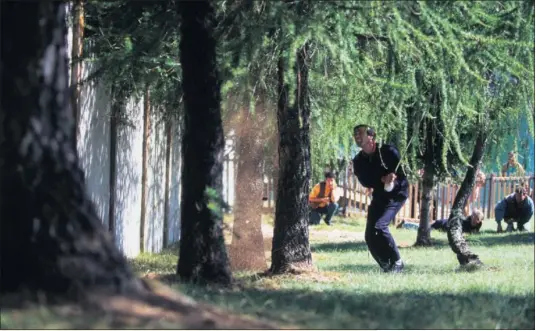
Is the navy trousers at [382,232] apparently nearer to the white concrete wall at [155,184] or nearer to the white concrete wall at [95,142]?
the white concrete wall at [95,142]

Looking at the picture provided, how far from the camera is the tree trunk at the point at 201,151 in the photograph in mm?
7285

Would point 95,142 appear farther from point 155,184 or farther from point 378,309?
point 378,309

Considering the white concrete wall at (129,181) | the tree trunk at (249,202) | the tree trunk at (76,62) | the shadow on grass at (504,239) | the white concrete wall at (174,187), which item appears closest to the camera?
the tree trunk at (76,62)

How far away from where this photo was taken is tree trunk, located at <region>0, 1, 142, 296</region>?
5301 mm

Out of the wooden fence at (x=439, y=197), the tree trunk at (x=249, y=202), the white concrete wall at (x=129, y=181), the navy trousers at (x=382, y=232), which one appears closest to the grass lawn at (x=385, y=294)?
→ the navy trousers at (x=382, y=232)

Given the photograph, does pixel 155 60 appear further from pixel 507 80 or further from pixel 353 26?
pixel 507 80

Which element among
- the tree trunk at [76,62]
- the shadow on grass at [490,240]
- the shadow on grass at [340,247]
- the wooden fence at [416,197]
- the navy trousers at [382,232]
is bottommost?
the shadow on grass at [340,247]

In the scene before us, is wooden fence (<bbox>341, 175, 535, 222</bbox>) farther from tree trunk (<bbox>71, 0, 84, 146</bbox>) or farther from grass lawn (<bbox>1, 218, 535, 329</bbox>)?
tree trunk (<bbox>71, 0, 84, 146</bbox>)

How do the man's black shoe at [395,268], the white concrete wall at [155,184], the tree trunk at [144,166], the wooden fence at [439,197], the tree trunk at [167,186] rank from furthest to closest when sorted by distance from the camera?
1. the wooden fence at [439,197]
2. the tree trunk at [167,186]
3. the white concrete wall at [155,184]
4. the tree trunk at [144,166]
5. the man's black shoe at [395,268]

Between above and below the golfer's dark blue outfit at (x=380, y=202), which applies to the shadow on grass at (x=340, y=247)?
below

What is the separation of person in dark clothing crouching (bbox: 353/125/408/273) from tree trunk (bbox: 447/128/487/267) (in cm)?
97

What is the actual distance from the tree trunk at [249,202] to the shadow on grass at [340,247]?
3756 mm

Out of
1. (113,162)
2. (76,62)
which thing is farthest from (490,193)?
(76,62)

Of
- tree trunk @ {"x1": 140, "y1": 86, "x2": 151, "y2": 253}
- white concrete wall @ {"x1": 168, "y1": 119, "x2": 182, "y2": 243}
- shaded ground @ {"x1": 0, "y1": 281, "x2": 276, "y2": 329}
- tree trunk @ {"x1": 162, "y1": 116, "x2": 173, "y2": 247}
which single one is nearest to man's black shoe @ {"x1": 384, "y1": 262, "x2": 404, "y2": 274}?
tree trunk @ {"x1": 140, "y1": 86, "x2": 151, "y2": 253}
